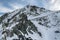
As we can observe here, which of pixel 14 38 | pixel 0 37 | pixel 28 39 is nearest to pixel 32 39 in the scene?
pixel 28 39

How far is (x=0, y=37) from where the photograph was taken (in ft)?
656

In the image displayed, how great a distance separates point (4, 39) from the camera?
19475cm

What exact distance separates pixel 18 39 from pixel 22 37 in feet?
19.1

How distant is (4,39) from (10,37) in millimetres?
7842

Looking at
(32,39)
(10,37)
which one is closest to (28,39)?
(32,39)

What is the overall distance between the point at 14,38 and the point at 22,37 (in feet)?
30.0

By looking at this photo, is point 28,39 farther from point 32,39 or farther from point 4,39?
point 4,39

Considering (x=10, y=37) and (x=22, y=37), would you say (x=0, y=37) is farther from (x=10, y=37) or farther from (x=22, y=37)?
(x=22, y=37)

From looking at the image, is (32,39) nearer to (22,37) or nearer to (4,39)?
(22,37)

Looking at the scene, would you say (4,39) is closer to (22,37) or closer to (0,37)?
(0,37)

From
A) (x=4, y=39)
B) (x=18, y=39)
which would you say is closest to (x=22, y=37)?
(x=18, y=39)

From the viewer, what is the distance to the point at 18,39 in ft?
644

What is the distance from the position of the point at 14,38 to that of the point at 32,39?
64.8ft

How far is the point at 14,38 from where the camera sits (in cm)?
19662
